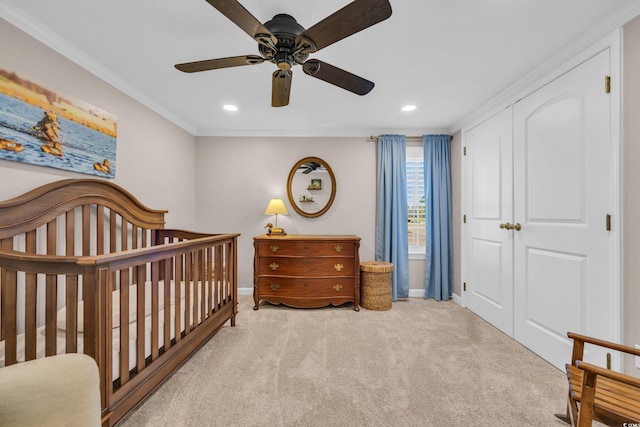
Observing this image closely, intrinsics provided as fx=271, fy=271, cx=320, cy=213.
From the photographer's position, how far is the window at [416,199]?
370 centimetres

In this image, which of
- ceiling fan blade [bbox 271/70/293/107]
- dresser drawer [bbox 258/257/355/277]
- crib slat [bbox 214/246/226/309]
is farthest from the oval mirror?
ceiling fan blade [bbox 271/70/293/107]

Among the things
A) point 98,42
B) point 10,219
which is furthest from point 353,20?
point 10,219

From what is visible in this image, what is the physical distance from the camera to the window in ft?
12.1

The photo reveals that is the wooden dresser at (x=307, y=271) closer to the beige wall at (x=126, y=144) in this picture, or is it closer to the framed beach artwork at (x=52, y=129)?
the beige wall at (x=126, y=144)

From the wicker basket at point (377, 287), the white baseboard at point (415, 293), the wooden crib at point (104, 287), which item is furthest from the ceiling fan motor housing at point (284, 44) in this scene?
the white baseboard at point (415, 293)

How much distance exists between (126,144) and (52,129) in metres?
0.70

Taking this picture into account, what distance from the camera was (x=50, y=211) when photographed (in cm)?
171

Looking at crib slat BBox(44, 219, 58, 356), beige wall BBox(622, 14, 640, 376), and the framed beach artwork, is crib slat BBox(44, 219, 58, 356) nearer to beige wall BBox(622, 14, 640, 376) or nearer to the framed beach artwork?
the framed beach artwork

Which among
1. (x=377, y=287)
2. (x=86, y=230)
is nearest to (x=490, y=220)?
(x=377, y=287)

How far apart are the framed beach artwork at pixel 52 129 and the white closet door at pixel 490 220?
3466mm

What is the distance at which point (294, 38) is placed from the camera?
4.67 feet

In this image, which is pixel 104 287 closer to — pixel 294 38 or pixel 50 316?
pixel 50 316

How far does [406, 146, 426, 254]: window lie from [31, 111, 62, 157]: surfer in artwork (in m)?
3.52

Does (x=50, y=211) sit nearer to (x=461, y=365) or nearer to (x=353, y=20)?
(x=353, y=20)
